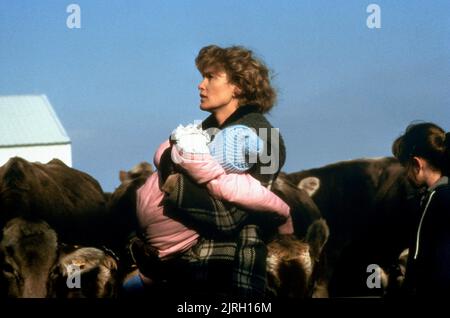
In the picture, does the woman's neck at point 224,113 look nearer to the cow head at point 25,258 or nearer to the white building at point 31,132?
the white building at point 31,132

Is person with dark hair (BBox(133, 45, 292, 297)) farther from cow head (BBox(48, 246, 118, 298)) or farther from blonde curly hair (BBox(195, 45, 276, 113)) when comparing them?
cow head (BBox(48, 246, 118, 298))

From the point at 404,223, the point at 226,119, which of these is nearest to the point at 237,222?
the point at 226,119

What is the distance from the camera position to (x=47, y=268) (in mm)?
5141

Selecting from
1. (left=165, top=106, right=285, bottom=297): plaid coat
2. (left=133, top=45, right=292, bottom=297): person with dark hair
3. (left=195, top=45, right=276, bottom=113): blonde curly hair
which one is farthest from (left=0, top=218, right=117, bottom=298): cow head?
(left=195, top=45, right=276, bottom=113): blonde curly hair

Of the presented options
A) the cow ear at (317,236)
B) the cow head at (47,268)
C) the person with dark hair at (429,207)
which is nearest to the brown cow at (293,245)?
the cow ear at (317,236)

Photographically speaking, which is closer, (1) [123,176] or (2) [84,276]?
(2) [84,276]

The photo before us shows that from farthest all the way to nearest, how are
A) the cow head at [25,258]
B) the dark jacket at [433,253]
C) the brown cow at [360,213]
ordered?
the brown cow at [360,213] → the cow head at [25,258] → the dark jacket at [433,253]

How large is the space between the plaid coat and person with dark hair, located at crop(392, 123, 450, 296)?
0.76m

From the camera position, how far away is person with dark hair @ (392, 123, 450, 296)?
4.75 meters

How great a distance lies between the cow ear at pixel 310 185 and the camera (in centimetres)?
545

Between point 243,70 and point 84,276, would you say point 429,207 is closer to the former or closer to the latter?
point 243,70

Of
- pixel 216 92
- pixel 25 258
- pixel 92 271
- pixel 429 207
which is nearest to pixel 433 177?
pixel 429 207

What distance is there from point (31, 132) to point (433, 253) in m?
2.22
